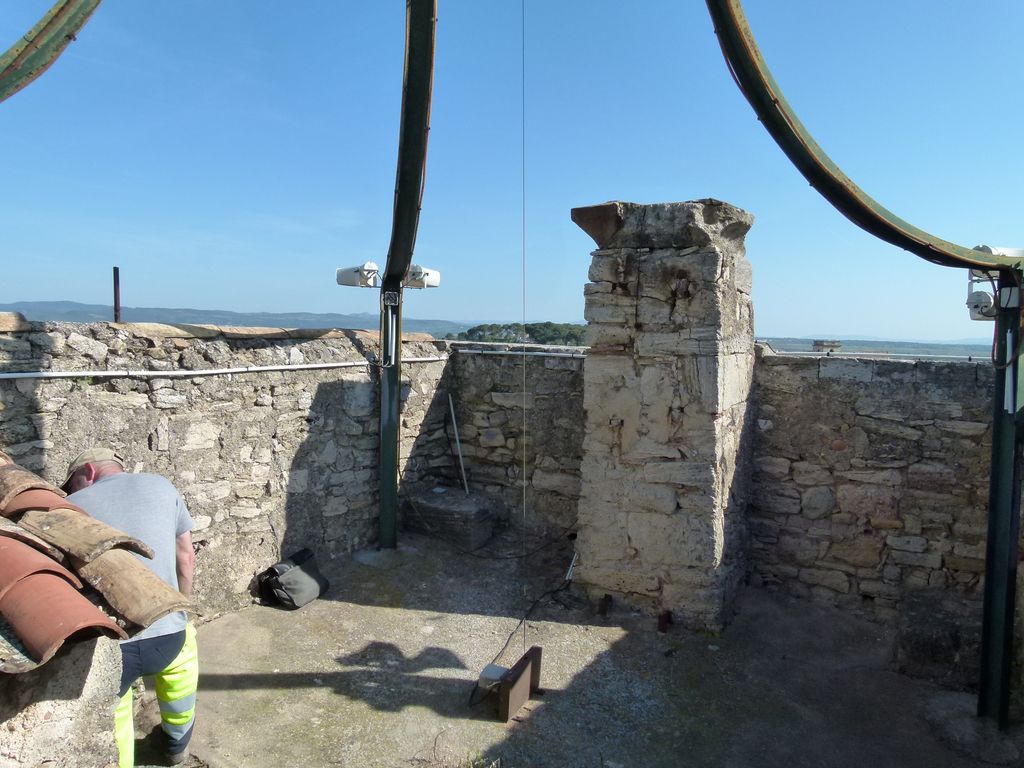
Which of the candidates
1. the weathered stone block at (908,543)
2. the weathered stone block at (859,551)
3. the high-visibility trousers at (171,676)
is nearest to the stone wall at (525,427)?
the weathered stone block at (859,551)

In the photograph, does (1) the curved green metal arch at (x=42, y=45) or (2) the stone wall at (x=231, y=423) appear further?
(2) the stone wall at (x=231, y=423)

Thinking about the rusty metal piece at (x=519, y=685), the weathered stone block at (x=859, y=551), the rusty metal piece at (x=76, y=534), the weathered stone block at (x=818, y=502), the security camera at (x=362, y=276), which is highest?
the security camera at (x=362, y=276)

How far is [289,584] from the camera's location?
4957 millimetres

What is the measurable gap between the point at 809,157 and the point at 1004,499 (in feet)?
7.12

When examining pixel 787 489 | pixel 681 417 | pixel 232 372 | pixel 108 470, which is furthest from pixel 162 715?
pixel 787 489

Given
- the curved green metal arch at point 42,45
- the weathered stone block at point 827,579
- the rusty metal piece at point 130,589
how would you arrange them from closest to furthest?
the rusty metal piece at point 130,589 < the curved green metal arch at point 42,45 < the weathered stone block at point 827,579

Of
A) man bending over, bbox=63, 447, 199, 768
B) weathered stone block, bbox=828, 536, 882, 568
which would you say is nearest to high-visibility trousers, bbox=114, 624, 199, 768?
man bending over, bbox=63, 447, 199, 768

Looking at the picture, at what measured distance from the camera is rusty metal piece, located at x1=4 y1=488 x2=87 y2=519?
2354 millimetres

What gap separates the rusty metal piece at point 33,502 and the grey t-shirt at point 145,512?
Answer: 498 mm

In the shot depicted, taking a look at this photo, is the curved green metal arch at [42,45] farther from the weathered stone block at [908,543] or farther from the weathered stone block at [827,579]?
the weathered stone block at [908,543]

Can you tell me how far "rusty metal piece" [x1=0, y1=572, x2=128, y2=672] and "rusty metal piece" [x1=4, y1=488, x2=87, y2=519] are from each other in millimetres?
676

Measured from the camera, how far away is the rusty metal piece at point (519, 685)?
368 cm

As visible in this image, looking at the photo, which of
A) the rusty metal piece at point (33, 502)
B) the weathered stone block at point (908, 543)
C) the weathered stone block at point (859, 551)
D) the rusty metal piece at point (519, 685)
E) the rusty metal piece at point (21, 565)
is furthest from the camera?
the weathered stone block at point (859, 551)

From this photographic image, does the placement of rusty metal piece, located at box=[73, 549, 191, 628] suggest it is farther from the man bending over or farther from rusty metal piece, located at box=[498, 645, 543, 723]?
rusty metal piece, located at box=[498, 645, 543, 723]
